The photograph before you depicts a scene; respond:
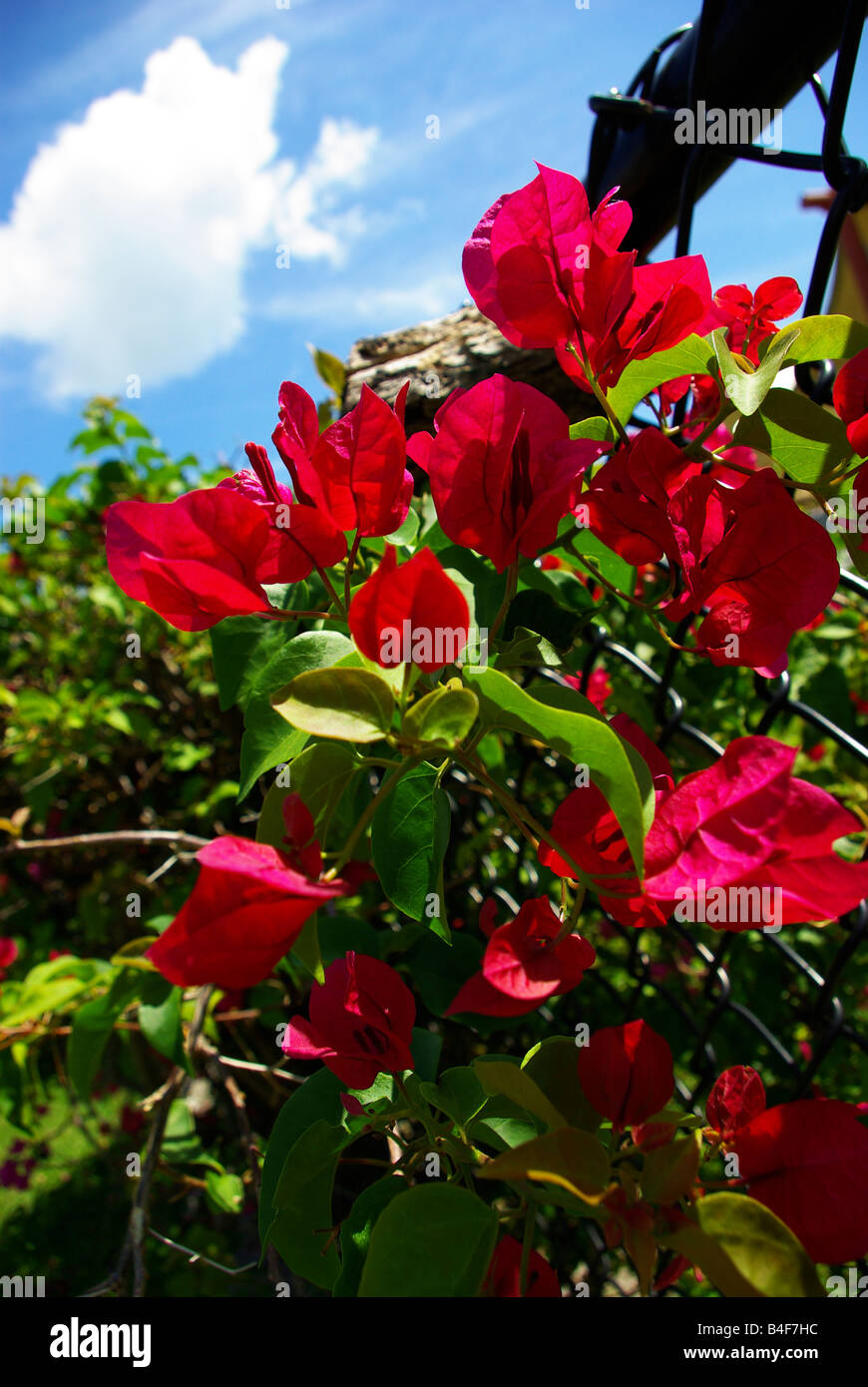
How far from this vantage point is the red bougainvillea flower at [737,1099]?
0.33 m

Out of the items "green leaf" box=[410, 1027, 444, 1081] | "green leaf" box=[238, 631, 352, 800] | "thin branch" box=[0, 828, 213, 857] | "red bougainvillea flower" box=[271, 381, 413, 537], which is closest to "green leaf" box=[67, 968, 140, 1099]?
"thin branch" box=[0, 828, 213, 857]

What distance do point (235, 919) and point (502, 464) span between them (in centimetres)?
21

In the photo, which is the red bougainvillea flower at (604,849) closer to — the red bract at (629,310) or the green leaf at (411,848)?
the green leaf at (411,848)

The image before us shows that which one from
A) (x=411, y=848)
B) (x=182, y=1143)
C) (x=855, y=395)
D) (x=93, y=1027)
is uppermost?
(x=855, y=395)

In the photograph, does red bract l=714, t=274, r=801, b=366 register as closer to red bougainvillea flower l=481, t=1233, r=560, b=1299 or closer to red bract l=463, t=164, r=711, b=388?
red bract l=463, t=164, r=711, b=388

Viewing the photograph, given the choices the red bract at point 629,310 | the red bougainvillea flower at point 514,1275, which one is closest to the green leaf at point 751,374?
the red bract at point 629,310

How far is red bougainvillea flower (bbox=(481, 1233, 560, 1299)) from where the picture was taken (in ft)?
1.08

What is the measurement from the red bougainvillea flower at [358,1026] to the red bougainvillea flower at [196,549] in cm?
17

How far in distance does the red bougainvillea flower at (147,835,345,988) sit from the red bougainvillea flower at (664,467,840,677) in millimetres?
224

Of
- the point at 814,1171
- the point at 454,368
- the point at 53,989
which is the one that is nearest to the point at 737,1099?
the point at 814,1171

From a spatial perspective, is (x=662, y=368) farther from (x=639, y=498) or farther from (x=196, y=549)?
(x=196, y=549)

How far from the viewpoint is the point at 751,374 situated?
359 mm

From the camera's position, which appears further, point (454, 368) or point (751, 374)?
point (454, 368)
